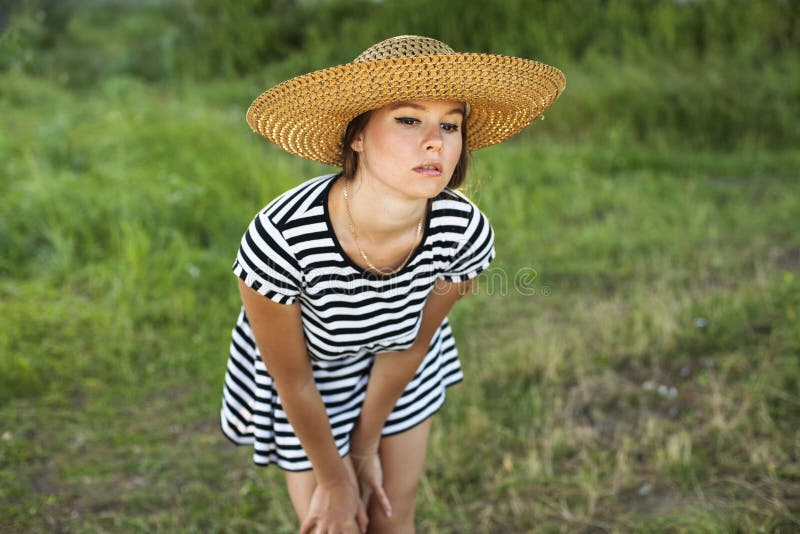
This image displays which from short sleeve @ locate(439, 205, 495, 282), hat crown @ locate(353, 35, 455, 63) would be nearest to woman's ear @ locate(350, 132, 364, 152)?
hat crown @ locate(353, 35, 455, 63)

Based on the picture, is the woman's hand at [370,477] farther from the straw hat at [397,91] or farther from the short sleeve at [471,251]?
the straw hat at [397,91]

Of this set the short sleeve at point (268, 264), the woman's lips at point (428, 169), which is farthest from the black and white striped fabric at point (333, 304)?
Answer: the woman's lips at point (428, 169)

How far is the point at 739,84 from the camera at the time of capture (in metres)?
7.66

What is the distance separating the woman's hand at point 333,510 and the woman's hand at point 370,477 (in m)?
0.14

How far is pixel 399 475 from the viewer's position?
2.49m

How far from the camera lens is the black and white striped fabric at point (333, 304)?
208cm

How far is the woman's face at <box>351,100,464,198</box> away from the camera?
2.02 metres

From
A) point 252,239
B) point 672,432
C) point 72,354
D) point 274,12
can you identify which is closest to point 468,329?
point 672,432

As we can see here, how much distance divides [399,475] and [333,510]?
0.26m

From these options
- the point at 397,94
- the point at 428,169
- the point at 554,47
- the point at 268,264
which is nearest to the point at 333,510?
the point at 268,264

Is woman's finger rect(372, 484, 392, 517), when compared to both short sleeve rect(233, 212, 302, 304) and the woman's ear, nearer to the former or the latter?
short sleeve rect(233, 212, 302, 304)

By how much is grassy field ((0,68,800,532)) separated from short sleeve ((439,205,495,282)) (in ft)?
2.53

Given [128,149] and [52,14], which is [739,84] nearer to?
[128,149]

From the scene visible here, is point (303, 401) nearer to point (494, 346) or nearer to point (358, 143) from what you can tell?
point (358, 143)
